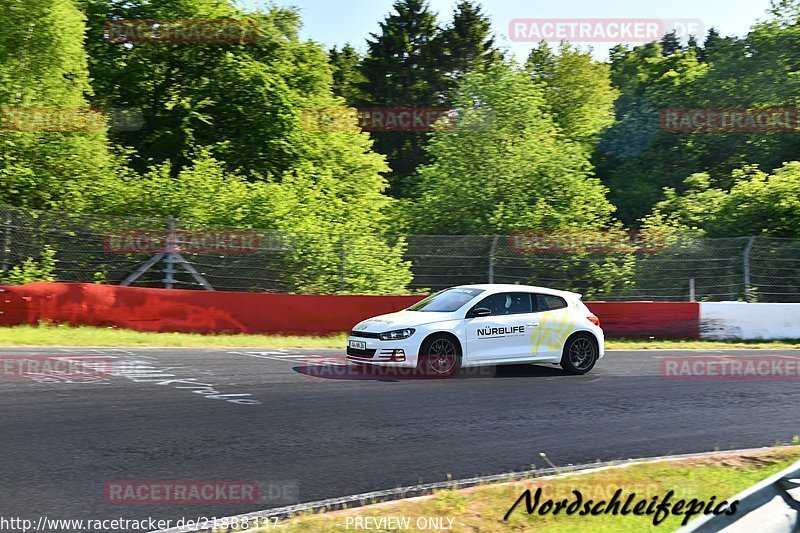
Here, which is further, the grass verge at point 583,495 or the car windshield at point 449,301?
the car windshield at point 449,301

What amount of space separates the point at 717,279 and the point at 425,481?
54.5 ft

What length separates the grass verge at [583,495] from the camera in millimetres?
5324

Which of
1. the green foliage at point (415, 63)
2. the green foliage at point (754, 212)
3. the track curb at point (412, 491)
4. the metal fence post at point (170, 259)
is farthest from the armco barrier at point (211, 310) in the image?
the green foliage at point (415, 63)

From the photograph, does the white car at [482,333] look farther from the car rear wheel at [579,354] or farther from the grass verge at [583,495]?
the grass verge at [583,495]

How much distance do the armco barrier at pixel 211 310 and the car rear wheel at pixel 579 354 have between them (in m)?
6.00

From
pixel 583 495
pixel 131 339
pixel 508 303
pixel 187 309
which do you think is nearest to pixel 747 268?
pixel 508 303

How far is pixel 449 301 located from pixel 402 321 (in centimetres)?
114

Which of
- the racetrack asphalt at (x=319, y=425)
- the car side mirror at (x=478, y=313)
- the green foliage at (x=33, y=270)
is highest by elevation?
the green foliage at (x=33, y=270)

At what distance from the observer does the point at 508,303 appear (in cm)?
1275

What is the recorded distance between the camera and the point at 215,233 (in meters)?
19.2

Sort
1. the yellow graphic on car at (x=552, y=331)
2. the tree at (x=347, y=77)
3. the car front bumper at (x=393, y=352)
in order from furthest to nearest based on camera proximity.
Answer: the tree at (x=347, y=77) < the yellow graphic on car at (x=552, y=331) < the car front bumper at (x=393, y=352)

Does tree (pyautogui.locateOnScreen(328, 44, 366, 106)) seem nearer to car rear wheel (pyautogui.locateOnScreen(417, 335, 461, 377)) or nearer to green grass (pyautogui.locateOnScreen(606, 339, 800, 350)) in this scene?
green grass (pyautogui.locateOnScreen(606, 339, 800, 350))

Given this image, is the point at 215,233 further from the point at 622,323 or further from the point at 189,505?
the point at 189,505

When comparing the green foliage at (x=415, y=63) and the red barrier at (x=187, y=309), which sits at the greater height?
the green foliage at (x=415, y=63)
